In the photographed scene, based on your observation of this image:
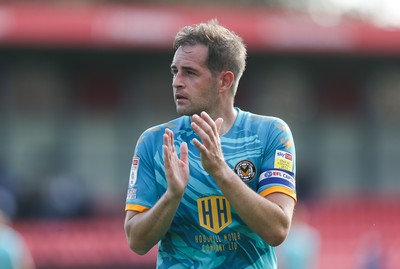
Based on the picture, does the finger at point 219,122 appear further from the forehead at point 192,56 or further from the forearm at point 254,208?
the forehead at point 192,56

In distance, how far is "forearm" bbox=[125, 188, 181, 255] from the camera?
527cm

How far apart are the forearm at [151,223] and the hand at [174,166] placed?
48 millimetres

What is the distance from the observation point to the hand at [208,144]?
5.21m

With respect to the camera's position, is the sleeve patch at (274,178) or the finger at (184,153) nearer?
the finger at (184,153)

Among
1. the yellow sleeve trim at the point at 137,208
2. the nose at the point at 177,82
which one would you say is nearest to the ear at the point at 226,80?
the nose at the point at 177,82

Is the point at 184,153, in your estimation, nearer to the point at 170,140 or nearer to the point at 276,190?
the point at 170,140

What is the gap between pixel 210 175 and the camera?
541 centimetres

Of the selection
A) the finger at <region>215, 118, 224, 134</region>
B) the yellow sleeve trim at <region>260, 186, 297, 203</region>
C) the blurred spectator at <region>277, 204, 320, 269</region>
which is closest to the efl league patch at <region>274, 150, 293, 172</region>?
the yellow sleeve trim at <region>260, 186, 297, 203</region>

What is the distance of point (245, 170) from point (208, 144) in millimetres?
403

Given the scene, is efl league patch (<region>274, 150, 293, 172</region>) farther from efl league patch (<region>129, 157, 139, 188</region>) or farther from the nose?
efl league patch (<region>129, 157, 139, 188</region>)

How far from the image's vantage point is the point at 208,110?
5656mm

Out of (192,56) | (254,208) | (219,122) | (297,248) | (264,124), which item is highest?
(297,248)

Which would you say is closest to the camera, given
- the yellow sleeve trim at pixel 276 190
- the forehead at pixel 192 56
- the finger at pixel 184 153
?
the finger at pixel 184 153

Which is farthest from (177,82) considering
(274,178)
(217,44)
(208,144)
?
(274,178)
